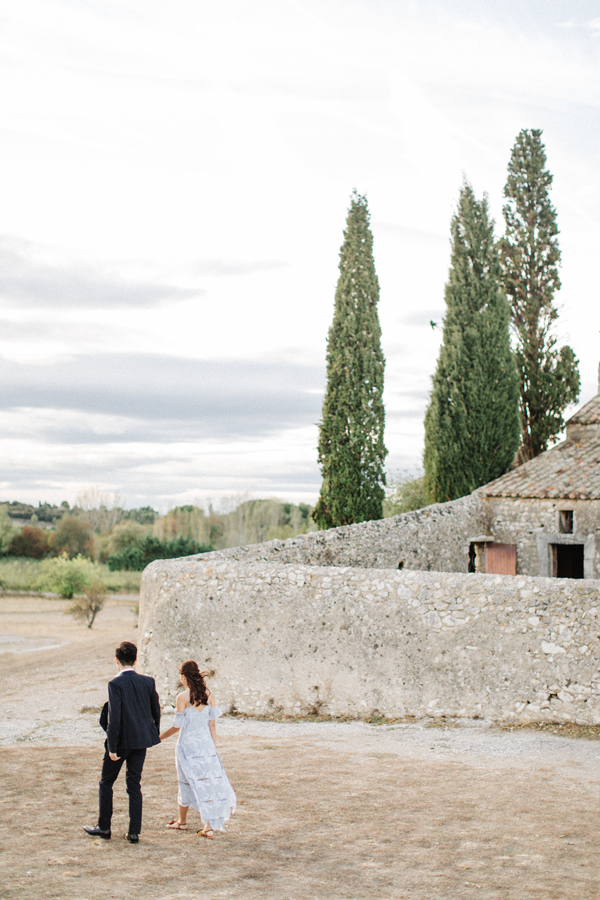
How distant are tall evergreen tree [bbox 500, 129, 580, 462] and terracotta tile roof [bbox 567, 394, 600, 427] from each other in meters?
6.13

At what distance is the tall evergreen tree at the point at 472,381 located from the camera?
26.6 m

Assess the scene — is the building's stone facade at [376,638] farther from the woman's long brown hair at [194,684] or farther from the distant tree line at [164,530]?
the distant tree line at [164,530]

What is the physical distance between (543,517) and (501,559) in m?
1.67

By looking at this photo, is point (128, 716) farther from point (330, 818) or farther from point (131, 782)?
point (330, 818)

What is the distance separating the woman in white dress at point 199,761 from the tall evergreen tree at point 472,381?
20.6m

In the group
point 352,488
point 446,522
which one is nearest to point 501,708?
point 446,522

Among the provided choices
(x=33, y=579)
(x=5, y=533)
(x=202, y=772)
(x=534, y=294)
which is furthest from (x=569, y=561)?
(x=5, y=533)

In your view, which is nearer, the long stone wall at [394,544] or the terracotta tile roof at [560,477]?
the long stone wall at [394,544]

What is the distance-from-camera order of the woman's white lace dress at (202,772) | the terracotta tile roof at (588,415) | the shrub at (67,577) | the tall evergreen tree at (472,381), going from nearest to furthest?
the woman's white lace dress at (202,772) < the terracotta tile roof at (588,415) < the tall evergreen tree at (472,381) < the shrub at (67,577)

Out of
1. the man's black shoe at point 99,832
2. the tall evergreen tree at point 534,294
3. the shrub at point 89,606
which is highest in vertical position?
the tall evergreen tree at point 534,294

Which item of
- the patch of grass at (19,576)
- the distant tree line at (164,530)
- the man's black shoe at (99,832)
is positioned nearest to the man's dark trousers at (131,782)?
the man's black shoe at (99,832)

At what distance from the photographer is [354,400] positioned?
2614 cm

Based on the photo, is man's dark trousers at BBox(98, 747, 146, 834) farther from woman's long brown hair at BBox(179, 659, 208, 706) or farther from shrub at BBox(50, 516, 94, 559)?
shrub at BBox(50, 516, 94, 559)

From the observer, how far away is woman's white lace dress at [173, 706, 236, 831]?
6.79 m
